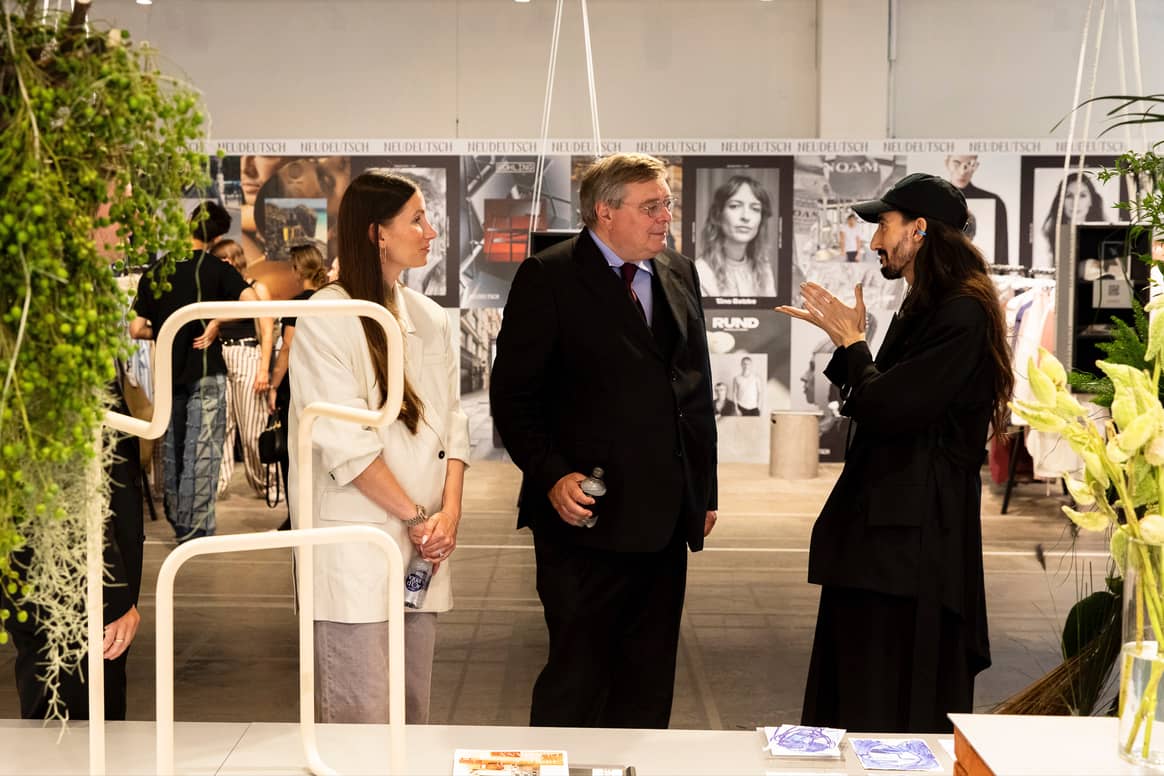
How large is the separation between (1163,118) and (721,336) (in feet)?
22.6

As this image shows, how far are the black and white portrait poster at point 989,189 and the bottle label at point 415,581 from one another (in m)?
7.45

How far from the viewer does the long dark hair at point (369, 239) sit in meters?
2.76

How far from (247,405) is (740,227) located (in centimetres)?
398

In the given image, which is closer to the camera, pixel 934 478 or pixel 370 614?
pixel 370 614

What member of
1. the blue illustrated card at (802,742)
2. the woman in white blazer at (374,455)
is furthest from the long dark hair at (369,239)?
the blue illustrated card at (802,742)

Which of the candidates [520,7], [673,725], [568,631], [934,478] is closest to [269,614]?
[673,725]

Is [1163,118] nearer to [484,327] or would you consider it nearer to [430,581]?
[430,581]

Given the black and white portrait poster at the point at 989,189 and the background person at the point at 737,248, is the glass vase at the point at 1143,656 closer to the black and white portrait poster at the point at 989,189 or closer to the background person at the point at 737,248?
the background person at the point at 737,248

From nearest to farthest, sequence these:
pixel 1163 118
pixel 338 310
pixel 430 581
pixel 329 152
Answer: pixel 338 310 → pixel 1163 118 → pixel 430 581 → pixel 329 152

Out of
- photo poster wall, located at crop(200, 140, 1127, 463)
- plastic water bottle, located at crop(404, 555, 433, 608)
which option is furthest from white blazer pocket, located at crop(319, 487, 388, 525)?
photo poster wall, located at crop(200, 140, 1127, 463)

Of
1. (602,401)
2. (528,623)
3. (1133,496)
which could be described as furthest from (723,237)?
(1133,496)

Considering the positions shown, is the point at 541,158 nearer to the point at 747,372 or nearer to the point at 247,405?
the point at 247,405

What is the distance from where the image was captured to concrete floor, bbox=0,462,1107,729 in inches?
170

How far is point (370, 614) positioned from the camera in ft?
8.80
